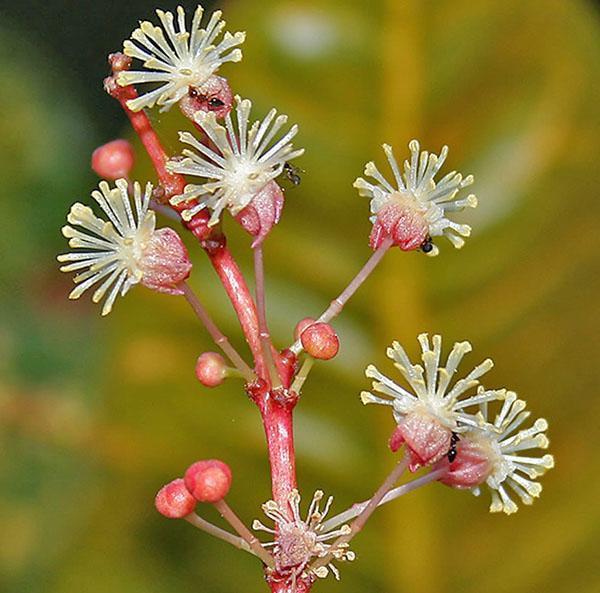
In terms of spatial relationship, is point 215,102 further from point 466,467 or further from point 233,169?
point 466,467

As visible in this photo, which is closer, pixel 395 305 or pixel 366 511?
pixel 366 511

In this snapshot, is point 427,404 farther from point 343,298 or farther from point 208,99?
point 208,99

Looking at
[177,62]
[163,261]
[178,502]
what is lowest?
[178,502]

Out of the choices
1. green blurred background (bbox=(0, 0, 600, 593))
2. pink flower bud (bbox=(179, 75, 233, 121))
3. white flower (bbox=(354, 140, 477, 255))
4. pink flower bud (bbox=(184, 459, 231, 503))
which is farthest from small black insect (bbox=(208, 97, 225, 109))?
green blurred background (bbox=(0, 0, 600, 593))

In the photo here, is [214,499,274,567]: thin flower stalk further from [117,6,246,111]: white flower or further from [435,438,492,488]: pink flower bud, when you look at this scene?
[117,6,246,111]: white flower

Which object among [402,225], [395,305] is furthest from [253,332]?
[395,305]

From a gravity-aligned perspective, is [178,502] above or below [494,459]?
below

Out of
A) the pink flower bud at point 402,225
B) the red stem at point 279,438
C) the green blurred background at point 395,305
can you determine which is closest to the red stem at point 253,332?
the red stem at point 279,438
